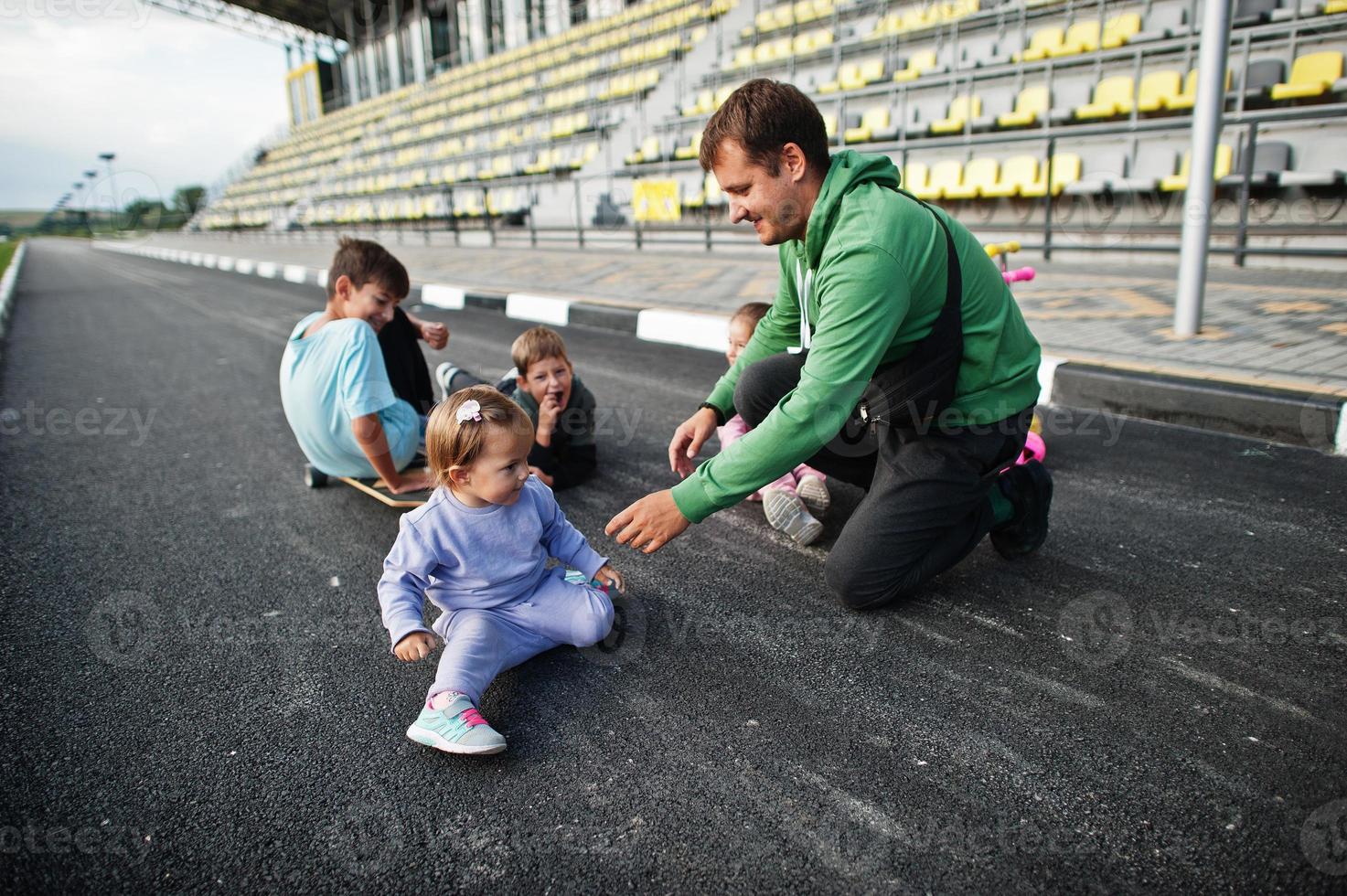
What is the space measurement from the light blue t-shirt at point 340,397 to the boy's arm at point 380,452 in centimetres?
4

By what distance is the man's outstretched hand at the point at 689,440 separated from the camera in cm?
241

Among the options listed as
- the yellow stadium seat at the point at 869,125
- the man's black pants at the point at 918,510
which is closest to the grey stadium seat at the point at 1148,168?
the yellow stadium seat at the point at 869,125

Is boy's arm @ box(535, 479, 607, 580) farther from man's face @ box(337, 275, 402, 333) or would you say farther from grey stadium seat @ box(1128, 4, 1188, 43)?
grey stadium seat @ box(1128, 4, 1188, 43)

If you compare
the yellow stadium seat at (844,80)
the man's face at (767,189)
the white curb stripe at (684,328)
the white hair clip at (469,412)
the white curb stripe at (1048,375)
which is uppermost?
the yellow stadium seat at (844,80)

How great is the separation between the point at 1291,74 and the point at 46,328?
13.9 m

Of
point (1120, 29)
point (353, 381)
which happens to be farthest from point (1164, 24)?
point (353, 381)

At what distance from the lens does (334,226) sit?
25.9m

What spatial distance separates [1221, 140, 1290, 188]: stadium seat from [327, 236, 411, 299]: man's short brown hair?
25.2ft

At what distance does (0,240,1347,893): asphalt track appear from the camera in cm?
137

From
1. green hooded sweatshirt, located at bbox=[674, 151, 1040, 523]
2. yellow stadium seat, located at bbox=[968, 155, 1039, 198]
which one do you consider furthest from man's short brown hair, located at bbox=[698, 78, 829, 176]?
yellow stadium seat, located at bbox=[968, 155, 1039, 198]

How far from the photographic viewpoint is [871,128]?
34.8 feet

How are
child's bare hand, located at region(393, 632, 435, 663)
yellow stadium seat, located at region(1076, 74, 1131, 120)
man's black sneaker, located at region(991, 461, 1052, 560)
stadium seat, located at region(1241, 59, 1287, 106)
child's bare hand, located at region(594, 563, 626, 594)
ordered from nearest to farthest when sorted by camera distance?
child's bare hand, located at region(393, 632, 435, 663)
child's bare hand, located at region(594, 563, 626, 594)
man's black sneaker, located at region(991, 461, 1052, 560)
stadium seat, located at region(1241, 59, 1287, 106)
yellow stadium seat, located at region(1076, 74, 1131, 120)

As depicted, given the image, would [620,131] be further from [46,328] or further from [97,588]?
[97,588]

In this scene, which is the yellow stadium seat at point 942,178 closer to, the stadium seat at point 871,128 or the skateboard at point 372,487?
the stadium seat at point 871,128
